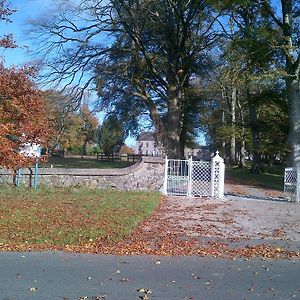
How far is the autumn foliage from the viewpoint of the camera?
38.7 ft

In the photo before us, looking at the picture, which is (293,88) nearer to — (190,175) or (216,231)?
(190,175)

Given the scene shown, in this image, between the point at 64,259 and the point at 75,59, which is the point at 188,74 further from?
the point at 64,259

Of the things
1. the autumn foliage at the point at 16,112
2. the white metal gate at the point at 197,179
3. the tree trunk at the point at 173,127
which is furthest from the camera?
the tree trunk at the point at 173,127

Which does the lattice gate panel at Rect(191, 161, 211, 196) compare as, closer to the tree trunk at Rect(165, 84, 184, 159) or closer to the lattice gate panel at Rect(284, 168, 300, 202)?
the lattice gate panel at Rect(284, 168, 300, 202)

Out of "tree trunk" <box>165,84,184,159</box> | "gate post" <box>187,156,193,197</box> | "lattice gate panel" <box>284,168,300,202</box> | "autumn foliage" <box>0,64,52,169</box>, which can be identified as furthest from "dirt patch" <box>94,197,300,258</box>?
"tree trunk" <box>165,84,184,159</box>

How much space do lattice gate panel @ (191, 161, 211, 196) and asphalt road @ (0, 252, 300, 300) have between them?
10139 mm

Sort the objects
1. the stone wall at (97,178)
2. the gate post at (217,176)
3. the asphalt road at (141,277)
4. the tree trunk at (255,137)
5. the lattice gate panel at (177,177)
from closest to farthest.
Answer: the asphalt road at (141,277) < the gate post at (217,176) < the lattice gate panel at (177,177) < the stone wall at (97,178) < the tree trunk at (255,137)

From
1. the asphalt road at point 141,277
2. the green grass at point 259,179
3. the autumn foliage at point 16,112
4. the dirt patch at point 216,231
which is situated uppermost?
the autumn foliage at point 16,112

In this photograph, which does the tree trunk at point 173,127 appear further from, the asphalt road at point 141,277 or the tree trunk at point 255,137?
the asphalt road at point 141,277

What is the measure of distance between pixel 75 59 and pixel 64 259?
80.0 feet

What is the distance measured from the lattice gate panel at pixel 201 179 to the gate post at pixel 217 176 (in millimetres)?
236

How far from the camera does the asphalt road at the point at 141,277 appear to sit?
228 inches

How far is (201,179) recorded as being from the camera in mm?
18219

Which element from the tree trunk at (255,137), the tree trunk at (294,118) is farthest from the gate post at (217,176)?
the tree trunk at (255,137)
